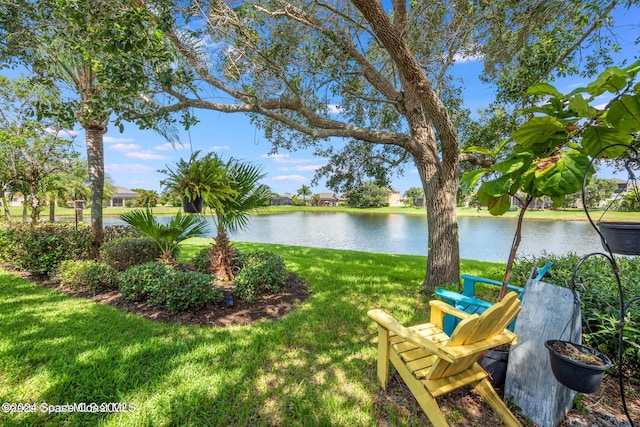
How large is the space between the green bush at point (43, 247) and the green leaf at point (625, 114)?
267 inches

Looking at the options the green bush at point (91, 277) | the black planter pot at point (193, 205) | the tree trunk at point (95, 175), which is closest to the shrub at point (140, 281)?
the green bush at point (91, 277)

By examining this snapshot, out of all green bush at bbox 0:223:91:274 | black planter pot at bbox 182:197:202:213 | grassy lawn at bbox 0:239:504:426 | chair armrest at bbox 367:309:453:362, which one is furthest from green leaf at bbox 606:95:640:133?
green bush at bbox 0:223:91:274

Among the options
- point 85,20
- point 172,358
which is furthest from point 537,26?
point 172,358

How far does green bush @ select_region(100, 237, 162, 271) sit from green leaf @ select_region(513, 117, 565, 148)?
546 cm

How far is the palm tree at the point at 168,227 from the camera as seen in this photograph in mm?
4246

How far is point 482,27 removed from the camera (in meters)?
4.64

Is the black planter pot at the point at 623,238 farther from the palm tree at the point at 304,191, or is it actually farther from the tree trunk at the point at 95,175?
the palm tree at the point at 304,191

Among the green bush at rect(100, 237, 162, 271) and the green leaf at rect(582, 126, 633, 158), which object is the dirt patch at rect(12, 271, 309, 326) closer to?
the green bush at rect(100, 237, 162, 271)

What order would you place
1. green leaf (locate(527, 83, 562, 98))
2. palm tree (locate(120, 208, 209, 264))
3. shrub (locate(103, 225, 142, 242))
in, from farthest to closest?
shrub (locate(103, 225, 142, 242)) < palm tree (locate(120, 208, 209, 264)) < green leaf (locate(527, 83, 562, 98))

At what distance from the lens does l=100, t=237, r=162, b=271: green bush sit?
452 centimetres

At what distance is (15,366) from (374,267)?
5298 mm

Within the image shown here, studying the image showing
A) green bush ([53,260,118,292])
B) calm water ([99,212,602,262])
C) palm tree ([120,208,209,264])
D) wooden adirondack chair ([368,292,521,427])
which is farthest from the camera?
calm water ([99,212,602,262])

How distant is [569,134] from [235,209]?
12.4 feet

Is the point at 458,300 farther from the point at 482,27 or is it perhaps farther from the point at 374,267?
the point at 482,27
